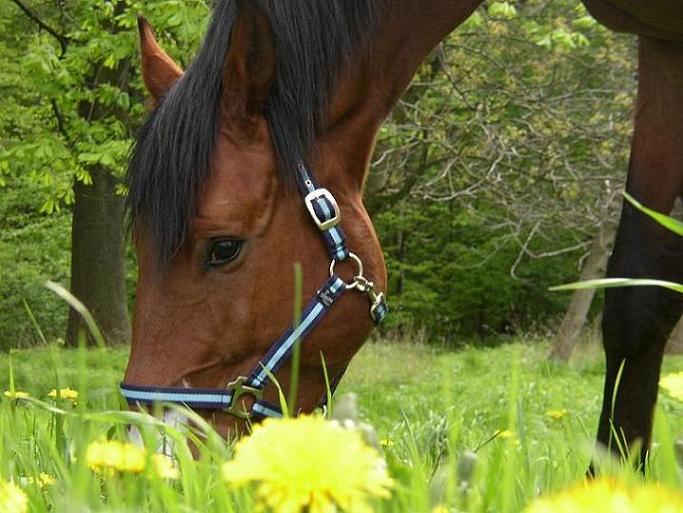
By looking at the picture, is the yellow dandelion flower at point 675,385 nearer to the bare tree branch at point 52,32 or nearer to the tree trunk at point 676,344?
the bare tree branch at point 52,32

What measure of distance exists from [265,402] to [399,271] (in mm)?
21008

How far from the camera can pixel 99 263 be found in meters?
12.5

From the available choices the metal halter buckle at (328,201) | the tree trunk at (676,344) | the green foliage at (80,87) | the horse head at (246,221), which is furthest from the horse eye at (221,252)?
the tree trunk at (676,344)

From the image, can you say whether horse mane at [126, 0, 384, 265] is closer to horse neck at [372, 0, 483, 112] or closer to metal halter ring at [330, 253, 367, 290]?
horse neck at [372, 0, 483, 112]

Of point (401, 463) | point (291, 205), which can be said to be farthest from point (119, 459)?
point (291, 205)

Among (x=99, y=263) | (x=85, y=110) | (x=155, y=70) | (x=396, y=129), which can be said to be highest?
(x=85, y=110)

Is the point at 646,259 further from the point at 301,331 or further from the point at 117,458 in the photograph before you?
the point at 117,458

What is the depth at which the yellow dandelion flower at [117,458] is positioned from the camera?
0.83m

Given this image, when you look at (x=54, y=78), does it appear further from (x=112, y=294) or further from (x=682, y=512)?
(x=682, y=512)

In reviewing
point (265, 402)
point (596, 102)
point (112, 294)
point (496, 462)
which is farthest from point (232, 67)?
point (596, 102)

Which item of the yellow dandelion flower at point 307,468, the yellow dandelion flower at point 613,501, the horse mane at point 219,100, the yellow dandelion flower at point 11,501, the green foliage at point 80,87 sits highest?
the green foliage at point 80,87

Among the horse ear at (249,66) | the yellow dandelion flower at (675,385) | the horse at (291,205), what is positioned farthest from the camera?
the horse ear at (249,66)

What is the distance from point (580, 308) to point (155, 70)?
11.9 m

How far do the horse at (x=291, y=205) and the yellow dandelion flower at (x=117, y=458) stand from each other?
1.17 meters
